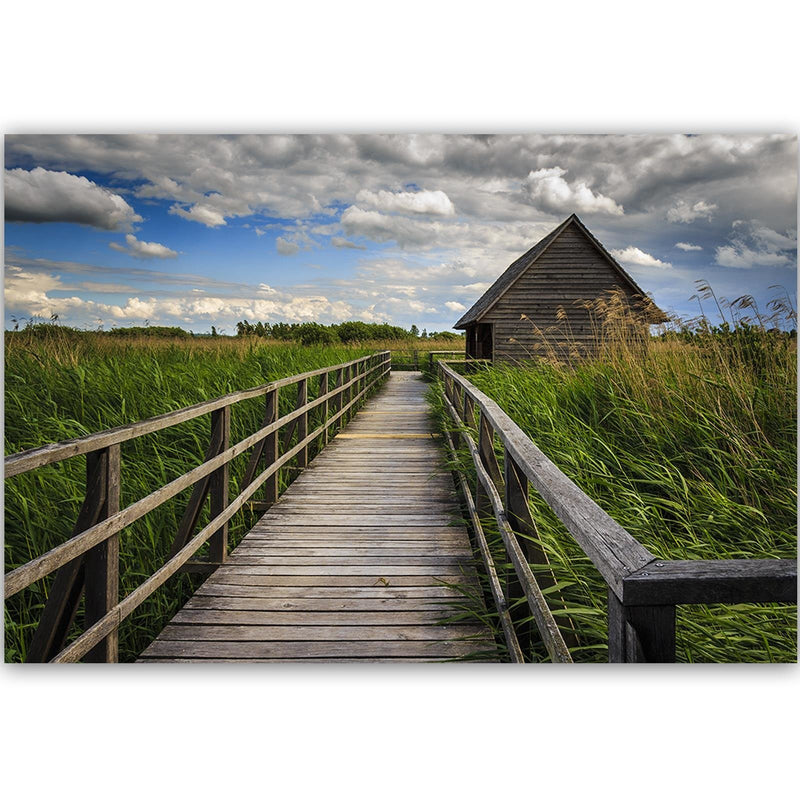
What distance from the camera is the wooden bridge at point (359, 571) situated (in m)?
1.24

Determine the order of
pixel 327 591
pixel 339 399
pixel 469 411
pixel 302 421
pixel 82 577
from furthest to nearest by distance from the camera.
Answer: pixel 339 399, pixel 302 421, pixel 469 411, pixel 327 591, pixel 82 577

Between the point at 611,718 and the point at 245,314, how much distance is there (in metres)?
3.26

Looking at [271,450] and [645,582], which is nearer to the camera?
[645,582]

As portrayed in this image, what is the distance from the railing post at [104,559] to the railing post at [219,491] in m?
1.06

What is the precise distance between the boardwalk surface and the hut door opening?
823cm

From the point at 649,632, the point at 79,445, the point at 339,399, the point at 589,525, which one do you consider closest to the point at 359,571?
the point at 79,445

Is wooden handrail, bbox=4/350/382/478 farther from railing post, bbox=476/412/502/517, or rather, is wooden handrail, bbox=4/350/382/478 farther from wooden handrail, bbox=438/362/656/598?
railing post, bbox=476/412/502/517

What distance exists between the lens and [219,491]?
10.3ft

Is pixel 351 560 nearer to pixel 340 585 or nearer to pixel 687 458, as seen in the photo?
pixel 340 585

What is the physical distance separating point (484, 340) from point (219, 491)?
10575mm

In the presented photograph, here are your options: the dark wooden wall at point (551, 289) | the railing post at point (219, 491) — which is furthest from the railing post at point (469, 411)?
the dark wooden wall at point (551, 289)

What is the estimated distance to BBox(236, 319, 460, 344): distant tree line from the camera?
5.07m

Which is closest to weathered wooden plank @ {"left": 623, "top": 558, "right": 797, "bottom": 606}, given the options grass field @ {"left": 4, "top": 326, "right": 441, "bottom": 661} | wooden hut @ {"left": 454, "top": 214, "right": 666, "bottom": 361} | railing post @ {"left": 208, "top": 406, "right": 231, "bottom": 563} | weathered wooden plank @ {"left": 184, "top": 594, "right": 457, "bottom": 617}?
weathered wooden plank @ {"left": 184, "top": 594, "right": 457, "bottom": 617}
